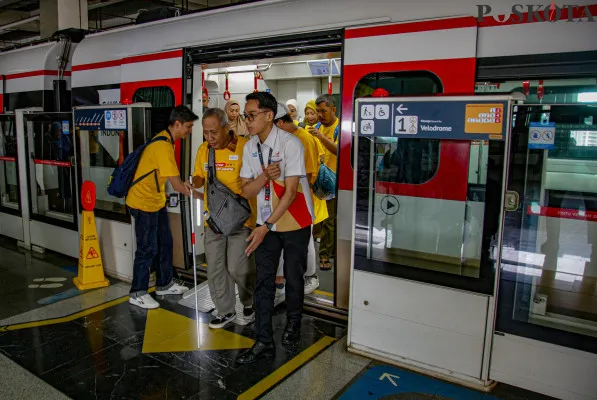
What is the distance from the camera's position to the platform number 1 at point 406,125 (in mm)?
3137

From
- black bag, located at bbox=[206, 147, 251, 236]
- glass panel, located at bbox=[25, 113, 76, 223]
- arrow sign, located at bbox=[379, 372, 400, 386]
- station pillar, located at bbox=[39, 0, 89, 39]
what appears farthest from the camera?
station pillar, located at bbox=[39, 0, 89, 39]

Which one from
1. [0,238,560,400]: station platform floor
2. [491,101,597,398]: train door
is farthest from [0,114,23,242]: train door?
[491,101,597,398]: train door

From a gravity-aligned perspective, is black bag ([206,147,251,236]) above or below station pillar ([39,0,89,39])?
below

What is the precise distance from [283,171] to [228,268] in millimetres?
1034

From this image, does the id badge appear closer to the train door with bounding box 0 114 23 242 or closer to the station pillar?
the train door with bounding box 0 114 23 242

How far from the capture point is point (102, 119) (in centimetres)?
497

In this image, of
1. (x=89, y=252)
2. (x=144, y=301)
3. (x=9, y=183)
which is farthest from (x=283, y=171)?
(x=9, y=183)

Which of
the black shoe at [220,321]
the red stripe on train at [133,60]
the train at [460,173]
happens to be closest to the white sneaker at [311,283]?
the train at [460,173]

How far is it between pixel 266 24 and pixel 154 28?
1.65m

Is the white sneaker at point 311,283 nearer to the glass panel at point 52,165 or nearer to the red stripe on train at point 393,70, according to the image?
the red stripe on train at point 393,70

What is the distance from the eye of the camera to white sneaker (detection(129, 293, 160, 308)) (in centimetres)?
443

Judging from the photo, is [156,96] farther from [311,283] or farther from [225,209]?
[311,283]

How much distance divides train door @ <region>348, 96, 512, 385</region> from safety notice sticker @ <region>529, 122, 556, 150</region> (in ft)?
0.51

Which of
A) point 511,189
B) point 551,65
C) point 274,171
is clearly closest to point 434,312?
point 511,189
